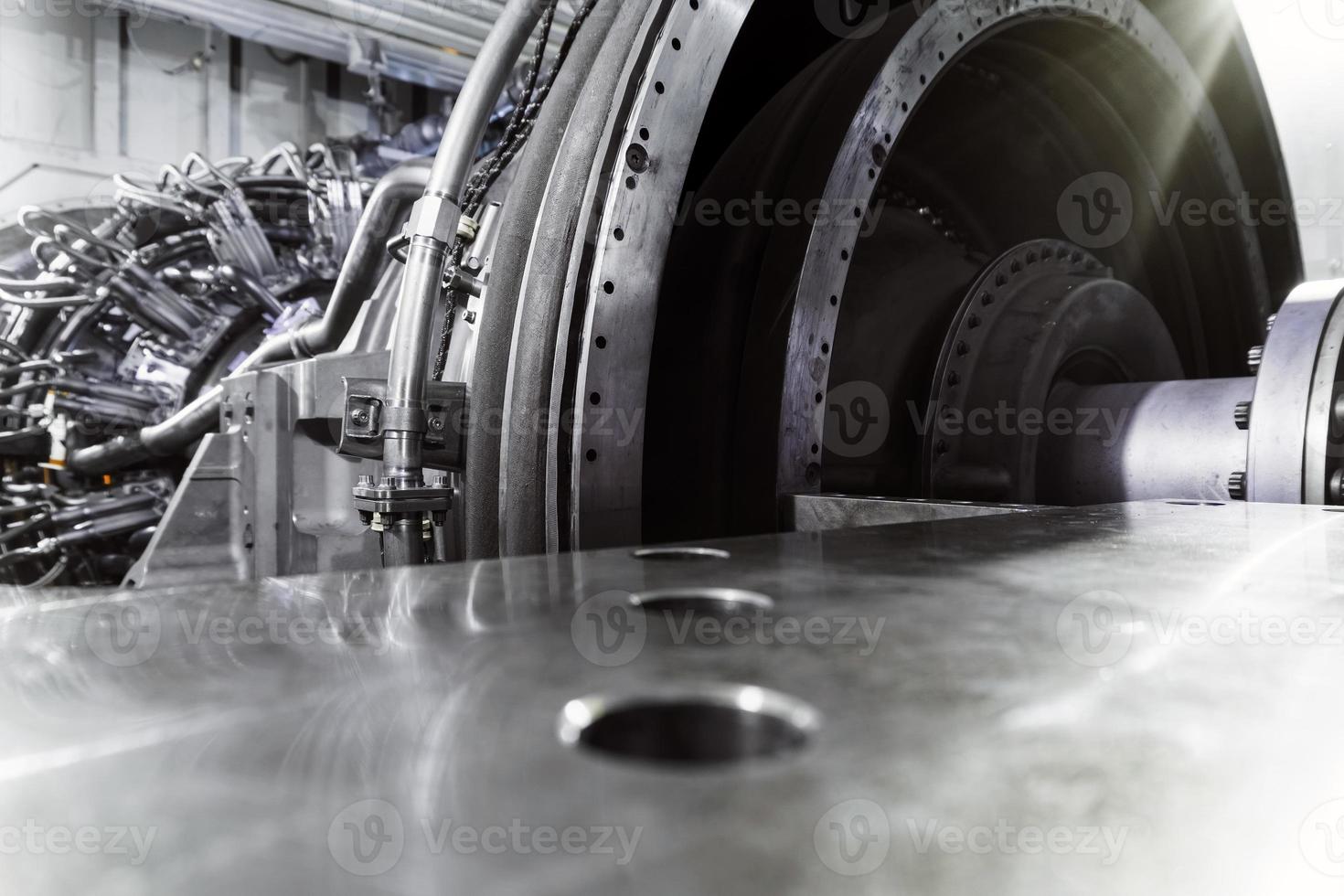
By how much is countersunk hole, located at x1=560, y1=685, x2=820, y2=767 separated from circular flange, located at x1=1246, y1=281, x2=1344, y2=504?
947mm

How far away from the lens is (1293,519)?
74cm

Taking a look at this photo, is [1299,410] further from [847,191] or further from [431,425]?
[431,425]

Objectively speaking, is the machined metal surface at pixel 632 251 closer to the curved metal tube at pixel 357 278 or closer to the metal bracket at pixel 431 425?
the metal bracket at pixel 431 425

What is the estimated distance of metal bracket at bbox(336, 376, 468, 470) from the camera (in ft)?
3.66

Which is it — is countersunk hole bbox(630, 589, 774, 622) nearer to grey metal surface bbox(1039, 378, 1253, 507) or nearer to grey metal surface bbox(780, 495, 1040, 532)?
grey metal surface bbox(780, 495, 1040, 532)

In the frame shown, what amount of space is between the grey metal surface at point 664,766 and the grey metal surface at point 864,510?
1.61 ft

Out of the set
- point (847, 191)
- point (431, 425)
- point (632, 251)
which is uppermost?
point (847, 191)

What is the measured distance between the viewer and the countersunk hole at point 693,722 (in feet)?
0.84

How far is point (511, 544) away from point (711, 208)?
586 millimetres

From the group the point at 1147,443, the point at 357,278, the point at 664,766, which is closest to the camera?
the point at 664,766

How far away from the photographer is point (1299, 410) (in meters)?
0.99

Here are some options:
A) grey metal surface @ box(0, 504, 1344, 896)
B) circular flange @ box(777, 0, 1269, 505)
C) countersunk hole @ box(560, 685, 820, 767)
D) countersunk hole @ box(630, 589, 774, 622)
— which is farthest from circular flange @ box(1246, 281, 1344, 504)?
countersunk hole @ box(560, 685, 820, 767)

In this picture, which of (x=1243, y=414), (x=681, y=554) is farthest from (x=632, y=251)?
(x=1243, y=414)

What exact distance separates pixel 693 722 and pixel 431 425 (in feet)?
2.97
